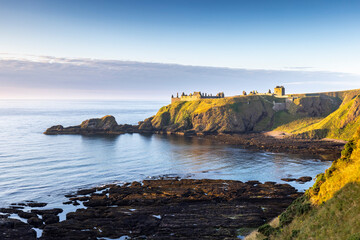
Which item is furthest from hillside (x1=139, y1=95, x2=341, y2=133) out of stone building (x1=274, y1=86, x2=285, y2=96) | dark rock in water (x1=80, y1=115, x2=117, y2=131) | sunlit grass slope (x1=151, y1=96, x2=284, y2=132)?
dark rock in water (x1=80, y1=115, x2=117, y2=131)

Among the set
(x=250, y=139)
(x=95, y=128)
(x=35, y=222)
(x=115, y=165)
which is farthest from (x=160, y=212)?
(x=95, y=128)

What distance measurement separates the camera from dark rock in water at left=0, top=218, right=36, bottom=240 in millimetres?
34938

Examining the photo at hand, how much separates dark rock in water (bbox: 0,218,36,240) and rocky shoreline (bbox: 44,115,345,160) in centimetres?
7663

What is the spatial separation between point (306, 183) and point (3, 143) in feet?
349

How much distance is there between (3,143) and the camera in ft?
368

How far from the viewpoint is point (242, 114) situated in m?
150

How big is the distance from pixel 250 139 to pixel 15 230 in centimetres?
9966

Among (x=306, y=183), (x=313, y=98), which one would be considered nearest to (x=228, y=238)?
(x=306, y=183)

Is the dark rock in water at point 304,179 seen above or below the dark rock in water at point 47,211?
above

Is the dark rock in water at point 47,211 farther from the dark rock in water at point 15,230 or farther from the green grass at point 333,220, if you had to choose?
the green grass at point 333,220

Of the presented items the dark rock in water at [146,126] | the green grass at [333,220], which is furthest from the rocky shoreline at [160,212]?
the dark rock in water at [146,126]

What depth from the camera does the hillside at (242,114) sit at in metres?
147

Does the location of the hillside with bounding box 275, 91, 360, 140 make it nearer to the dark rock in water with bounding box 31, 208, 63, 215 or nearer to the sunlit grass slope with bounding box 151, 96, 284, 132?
the sunlit grass slope with bounding box 151, 96, 284, 132

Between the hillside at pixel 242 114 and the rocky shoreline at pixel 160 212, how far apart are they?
88.6 metres
